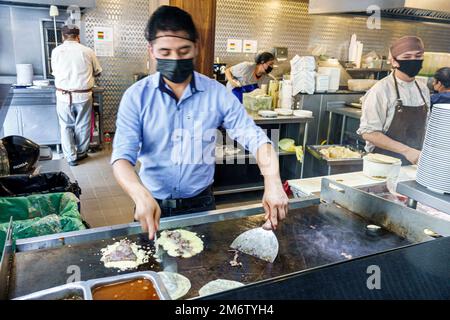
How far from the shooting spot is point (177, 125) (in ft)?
6.31

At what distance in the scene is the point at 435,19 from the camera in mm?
4801

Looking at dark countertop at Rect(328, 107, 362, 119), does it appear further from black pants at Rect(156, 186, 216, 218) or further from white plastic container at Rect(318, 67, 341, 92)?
black pants at Rect(156, 186, 216, 218)

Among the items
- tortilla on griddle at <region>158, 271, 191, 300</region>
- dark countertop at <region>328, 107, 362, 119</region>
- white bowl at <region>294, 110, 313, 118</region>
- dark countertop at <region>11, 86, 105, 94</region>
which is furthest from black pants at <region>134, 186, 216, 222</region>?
dark countertop at <region>11, 86, 105, 94</region>

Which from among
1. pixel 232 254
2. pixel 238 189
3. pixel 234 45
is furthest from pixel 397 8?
pixel 234 45

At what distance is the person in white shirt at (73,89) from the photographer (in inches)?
219

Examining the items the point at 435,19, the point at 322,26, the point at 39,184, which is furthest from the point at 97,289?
the point at 322,26

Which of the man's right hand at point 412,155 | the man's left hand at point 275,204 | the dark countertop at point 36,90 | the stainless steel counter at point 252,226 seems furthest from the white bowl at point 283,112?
the dark countertop at point 36,90

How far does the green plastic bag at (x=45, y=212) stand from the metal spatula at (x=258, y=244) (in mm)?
1109

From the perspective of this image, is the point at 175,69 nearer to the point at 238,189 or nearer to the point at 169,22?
the point at 169,22

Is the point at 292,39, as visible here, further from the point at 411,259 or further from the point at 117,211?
the point at 411,259

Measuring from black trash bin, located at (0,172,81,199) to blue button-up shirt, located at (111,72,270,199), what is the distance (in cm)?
106

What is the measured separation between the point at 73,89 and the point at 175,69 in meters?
4.41
